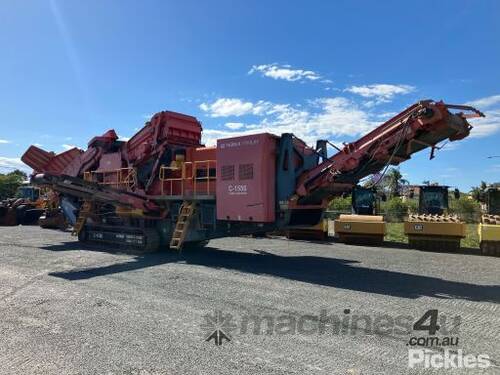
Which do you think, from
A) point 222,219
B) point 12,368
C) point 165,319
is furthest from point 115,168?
point 12,368

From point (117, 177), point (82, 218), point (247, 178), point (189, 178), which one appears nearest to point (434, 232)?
point (247, 178)

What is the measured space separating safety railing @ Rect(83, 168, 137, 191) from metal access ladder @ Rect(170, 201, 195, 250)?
8.89 ft

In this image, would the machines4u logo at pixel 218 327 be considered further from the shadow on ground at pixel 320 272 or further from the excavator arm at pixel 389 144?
the excavator arm at pixel 389 144

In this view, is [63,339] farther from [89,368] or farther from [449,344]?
[449,344]

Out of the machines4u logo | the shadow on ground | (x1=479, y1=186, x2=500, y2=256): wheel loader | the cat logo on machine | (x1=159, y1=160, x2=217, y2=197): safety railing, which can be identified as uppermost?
(x1=159, y1=160, x2=217, y2=197): safety railing

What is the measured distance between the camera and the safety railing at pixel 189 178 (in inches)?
503

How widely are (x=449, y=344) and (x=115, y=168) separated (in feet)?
42.7

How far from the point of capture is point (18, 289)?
27.6 feet

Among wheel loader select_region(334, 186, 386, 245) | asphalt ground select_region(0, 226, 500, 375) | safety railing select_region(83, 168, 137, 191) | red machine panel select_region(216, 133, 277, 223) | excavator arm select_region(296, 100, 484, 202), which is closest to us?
asphalt ground select_region(0, 226, 500, 375)

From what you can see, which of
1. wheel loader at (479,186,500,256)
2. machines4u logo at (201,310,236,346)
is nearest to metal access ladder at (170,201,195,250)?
machines4u logo at (201,310,236,346)

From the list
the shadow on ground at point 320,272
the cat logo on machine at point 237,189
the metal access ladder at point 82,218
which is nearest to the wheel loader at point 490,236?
the shadow on ground at point 320,272

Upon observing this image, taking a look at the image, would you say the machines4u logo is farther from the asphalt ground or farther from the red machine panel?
the red machine panel

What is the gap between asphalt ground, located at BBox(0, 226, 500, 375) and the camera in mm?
4898

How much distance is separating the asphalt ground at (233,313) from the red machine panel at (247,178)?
4.75ft
